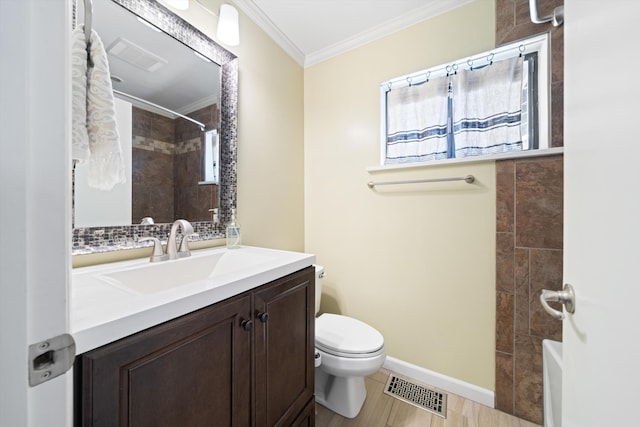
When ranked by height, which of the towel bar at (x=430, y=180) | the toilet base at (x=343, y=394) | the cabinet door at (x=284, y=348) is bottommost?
the toilet base at (x=343, y=394)

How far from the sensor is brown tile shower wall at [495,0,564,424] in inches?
47.4

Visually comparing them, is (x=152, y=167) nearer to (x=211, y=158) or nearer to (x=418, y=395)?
(x=211, y=158)

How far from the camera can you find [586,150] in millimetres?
520

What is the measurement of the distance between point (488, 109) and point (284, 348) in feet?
5.40

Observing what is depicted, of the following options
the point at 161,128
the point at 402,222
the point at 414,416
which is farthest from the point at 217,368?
the point at 402,222

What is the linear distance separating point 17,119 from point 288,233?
158cm

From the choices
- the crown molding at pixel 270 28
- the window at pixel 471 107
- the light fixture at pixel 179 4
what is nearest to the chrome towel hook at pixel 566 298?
the window at pixel 471 107

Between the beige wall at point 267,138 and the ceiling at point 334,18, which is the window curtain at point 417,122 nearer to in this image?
the ceiling at point 334,18

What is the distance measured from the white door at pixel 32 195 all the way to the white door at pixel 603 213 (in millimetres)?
808

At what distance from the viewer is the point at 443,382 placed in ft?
4.85

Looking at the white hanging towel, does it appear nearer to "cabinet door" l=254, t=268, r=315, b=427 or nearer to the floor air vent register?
"cabinet door" l=254, t=268, r=315, b=427

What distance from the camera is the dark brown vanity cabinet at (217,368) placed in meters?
0.48

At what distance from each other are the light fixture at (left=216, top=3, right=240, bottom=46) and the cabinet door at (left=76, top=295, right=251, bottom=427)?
52.5 inches

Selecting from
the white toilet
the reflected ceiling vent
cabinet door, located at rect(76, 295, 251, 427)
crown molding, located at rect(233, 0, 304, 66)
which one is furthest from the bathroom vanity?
crown molding, located at rect(233, 0, 304, 66)
